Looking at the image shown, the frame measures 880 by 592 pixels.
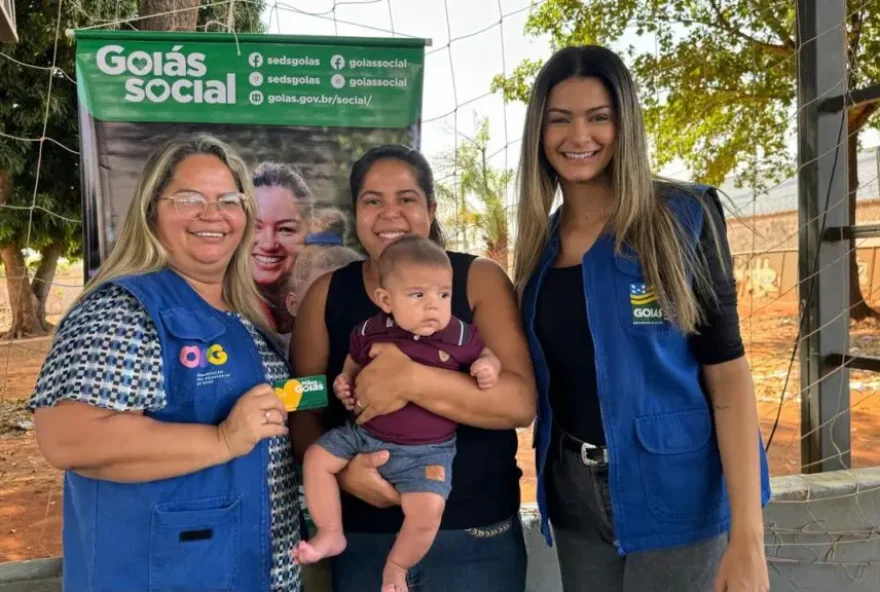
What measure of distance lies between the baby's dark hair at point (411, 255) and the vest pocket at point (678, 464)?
0.59m

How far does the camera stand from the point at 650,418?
1.59 meters

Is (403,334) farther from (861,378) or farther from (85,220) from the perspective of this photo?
(861,378)

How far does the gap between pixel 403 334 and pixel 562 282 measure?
41 cm

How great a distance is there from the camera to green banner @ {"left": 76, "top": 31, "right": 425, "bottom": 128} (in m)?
2.18

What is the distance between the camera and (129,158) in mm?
2217

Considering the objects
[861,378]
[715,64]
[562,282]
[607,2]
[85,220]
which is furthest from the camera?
[861,378]

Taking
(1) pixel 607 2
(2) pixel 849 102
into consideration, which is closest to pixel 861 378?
(1) pixel 607 2

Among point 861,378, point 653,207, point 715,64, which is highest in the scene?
point 715,64

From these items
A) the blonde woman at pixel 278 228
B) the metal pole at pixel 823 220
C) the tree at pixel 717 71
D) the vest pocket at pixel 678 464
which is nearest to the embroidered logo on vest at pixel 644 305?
the vest pocket at pixel 678 464

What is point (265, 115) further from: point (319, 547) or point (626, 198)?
point (319, 547)

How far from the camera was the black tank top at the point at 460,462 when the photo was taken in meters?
1.74

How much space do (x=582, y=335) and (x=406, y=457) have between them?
0.50m

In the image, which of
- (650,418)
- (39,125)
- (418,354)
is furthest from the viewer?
(39,125)

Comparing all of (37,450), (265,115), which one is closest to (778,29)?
(265,115)
